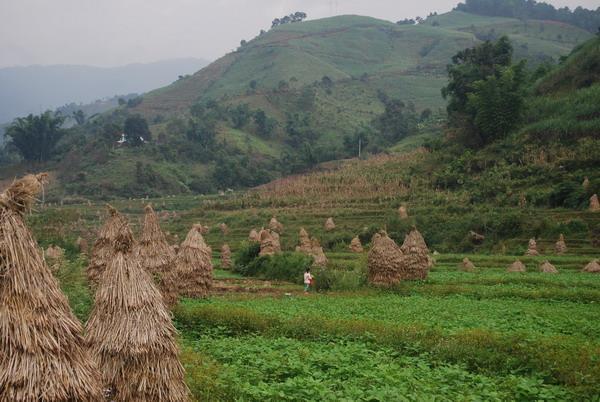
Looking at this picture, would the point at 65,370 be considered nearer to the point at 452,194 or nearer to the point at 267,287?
the point at 267,287

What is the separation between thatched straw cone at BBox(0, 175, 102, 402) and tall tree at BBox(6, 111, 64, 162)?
95762 mm

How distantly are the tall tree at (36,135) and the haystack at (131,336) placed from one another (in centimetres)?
9408

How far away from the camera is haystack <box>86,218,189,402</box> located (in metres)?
9.00

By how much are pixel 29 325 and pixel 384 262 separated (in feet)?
71.7

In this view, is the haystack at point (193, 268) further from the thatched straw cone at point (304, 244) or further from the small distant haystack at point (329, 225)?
the small distant haystack at point (329, 225)

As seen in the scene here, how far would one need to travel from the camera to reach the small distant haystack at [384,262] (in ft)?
90.4

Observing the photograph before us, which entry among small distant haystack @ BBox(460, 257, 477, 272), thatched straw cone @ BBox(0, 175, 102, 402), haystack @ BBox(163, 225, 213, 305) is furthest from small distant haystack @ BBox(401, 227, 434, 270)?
thatched straw cone @ BBox(0, 175, 102, 402)

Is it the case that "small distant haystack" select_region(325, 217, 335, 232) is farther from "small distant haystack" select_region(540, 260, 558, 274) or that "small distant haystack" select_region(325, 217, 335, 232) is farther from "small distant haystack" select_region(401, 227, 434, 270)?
"small distant haystack" select_region(540, 260, 558, 274)

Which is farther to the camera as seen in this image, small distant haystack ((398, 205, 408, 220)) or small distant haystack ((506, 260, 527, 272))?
small distant haystack ((398, 205, 408, 220))

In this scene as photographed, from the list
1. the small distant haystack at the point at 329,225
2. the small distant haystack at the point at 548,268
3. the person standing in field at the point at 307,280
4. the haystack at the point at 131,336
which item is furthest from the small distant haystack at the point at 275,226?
the haystack at the point at 131,336

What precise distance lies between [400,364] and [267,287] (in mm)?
16196

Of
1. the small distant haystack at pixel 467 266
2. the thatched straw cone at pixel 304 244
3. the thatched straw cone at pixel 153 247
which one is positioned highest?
the thatched straw cone at pixel 153 247

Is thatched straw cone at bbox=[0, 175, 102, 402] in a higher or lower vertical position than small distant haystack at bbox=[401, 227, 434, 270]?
higher

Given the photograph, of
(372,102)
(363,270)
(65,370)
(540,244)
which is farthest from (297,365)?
(372,102)
